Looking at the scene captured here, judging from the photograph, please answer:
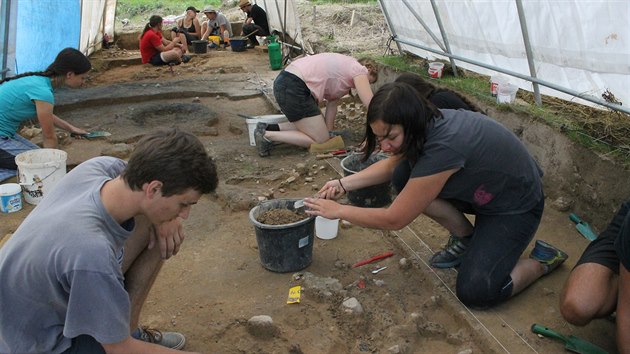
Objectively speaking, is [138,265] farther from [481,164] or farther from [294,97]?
[294,97]

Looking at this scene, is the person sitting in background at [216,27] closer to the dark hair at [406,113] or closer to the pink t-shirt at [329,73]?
the pink t-shirt at [329,73]

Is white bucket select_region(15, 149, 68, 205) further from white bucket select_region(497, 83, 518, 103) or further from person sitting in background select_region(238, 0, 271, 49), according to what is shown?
person sitting in background select_region(238, 0, 271, 49)

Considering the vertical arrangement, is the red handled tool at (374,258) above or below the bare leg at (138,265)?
below

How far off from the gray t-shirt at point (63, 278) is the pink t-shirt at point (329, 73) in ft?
10.2

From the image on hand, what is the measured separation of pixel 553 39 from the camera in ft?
12.7

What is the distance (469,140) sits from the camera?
8.32 feet

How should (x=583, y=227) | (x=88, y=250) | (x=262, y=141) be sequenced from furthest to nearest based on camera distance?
(x=262, y=141)
(x=583, y=227)
(x=88, y=250)

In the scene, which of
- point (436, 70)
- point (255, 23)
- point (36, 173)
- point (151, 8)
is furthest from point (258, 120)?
point (151, 8)

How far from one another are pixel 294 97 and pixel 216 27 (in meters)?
8.55

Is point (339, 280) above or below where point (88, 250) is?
below

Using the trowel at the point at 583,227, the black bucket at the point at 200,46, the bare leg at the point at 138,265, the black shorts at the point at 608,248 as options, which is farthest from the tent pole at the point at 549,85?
the black bucket at the point at 200,46

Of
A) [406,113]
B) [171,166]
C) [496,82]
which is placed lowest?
[496,82]

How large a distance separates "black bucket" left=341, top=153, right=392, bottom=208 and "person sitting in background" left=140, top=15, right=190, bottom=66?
23.4 feet

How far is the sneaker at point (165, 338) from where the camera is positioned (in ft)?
7.72
